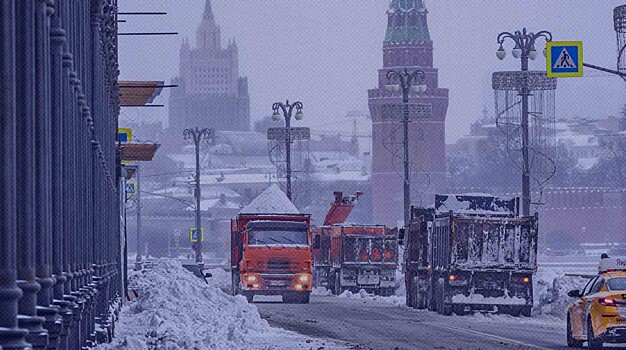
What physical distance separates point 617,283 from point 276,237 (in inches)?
1011

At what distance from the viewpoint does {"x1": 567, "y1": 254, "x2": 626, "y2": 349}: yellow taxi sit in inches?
988

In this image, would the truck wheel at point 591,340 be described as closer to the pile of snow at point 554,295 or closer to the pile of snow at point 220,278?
the pile of snow at point 554,295

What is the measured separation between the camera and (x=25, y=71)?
885 cm

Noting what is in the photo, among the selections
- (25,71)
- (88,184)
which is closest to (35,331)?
(25,71)

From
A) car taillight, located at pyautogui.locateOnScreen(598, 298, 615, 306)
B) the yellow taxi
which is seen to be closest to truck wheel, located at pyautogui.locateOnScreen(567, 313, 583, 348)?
the yellow taxi

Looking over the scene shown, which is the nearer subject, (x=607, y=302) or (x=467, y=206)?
(x=607, y=302)

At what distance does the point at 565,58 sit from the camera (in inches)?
1775

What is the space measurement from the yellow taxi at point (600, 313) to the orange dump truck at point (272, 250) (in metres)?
23.5

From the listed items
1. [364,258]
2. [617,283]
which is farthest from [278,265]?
[617,283]

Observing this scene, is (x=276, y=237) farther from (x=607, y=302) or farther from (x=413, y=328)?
(x=607, y=302)

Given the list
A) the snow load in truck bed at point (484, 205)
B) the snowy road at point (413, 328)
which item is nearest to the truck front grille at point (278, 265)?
the snowy road at point (413, 328)

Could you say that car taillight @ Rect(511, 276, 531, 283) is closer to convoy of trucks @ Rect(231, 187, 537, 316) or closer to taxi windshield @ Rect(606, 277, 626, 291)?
convoy of trucks @ Rect(231, 187, 537, 316)

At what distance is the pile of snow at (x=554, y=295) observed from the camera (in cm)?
4295

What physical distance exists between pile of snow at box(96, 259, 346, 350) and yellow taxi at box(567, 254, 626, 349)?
4270 mm
